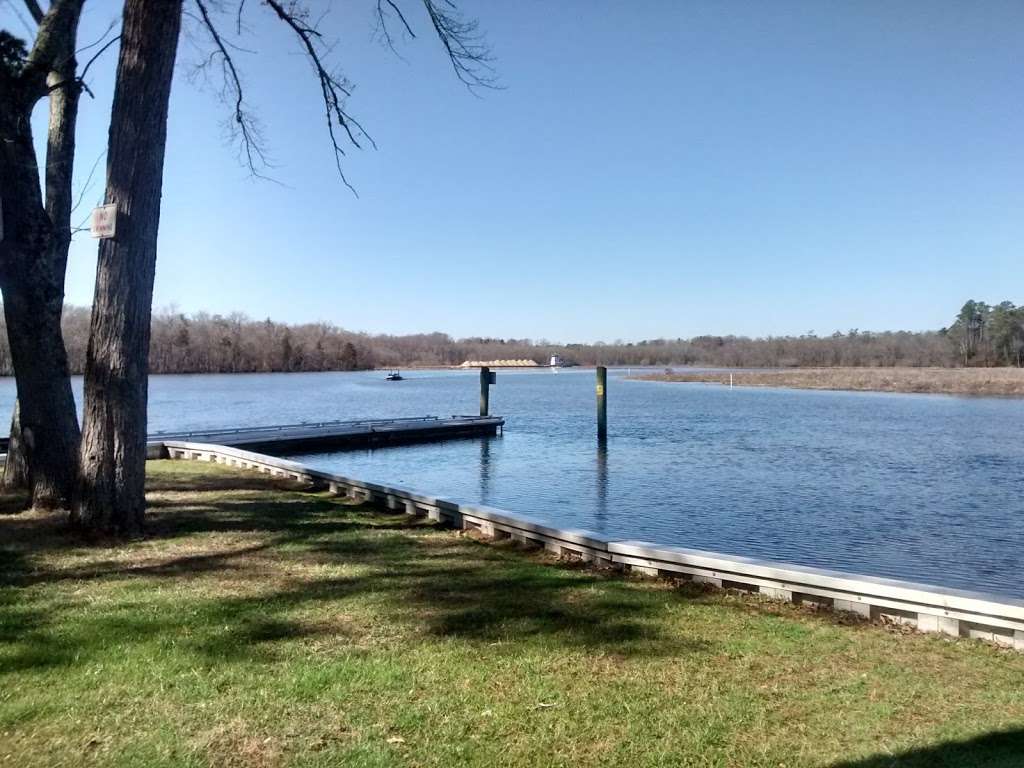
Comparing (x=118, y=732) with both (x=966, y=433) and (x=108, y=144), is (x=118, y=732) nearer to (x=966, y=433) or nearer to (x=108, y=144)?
(x=108, y=144)

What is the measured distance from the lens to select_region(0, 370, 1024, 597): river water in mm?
10117

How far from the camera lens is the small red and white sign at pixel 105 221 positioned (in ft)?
20.0

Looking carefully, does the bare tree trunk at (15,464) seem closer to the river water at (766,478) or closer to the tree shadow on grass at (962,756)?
the river water at (766,478)

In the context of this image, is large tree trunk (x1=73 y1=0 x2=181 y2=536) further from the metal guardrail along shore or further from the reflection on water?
the reflection on water

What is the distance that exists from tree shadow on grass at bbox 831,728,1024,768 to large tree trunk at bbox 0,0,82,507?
23.6 ft

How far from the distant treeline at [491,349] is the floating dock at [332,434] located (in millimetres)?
41267

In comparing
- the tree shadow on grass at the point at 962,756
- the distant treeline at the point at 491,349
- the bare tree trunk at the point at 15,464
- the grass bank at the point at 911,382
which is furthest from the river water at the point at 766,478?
the distant treeline at the point at 491,349

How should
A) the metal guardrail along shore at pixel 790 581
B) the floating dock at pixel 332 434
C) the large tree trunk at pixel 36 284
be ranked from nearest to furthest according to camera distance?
the metal guardrail along shore at pixel 790 581
the large tree trunk at pixel 36 284
the floating dock at pixel 332 434

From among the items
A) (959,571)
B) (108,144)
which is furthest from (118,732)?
(959,571)

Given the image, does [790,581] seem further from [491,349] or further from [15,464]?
[491,349]

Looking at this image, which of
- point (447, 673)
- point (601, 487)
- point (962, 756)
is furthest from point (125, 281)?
point (601, 487)

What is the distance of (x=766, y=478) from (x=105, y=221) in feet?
45.8

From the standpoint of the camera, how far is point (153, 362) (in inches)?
3506

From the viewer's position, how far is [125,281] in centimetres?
618
